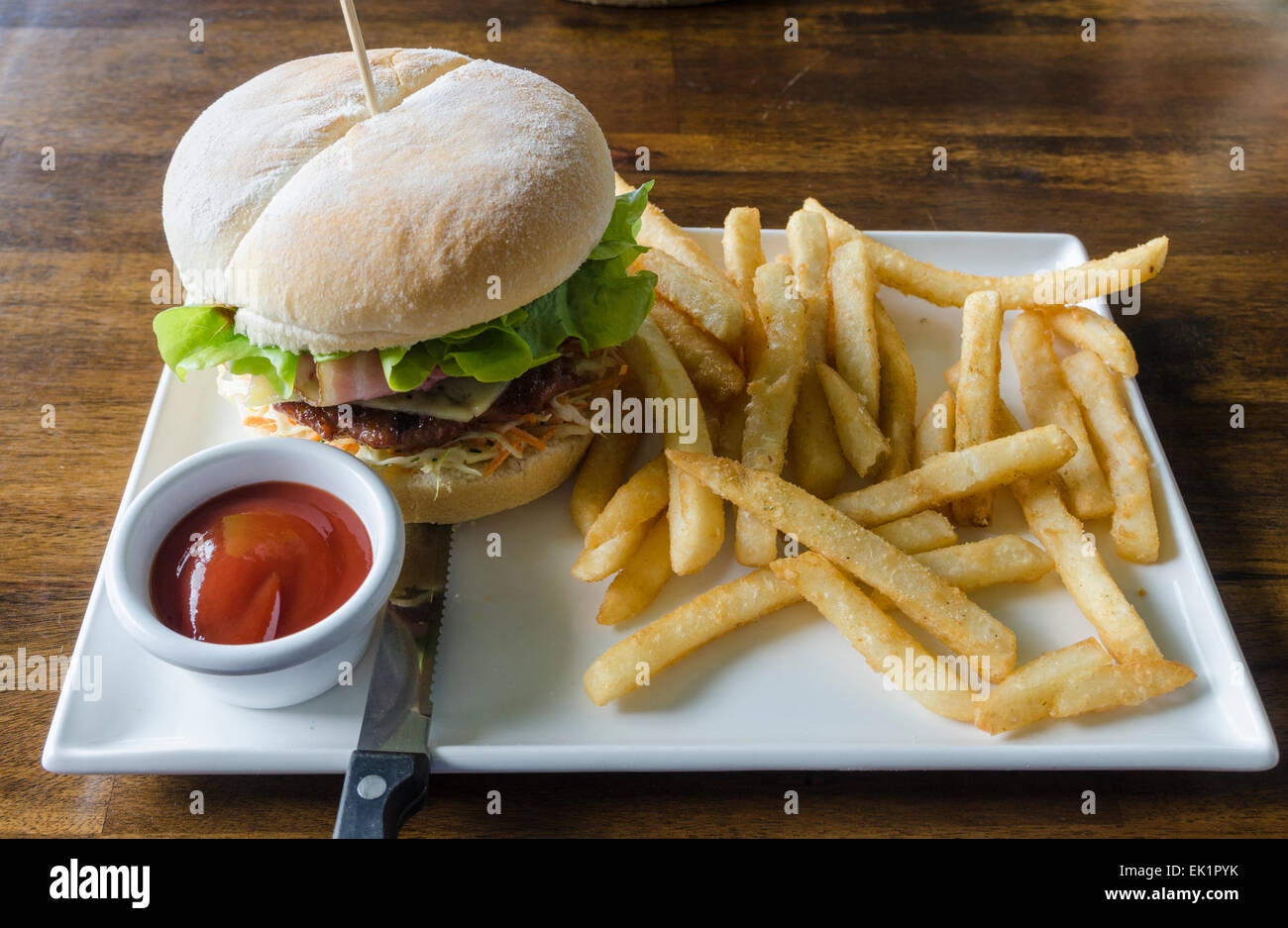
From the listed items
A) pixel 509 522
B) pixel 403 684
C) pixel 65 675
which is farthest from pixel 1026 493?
pixel 65 675

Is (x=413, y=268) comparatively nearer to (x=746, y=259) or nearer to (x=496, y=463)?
(x=496, y=463)

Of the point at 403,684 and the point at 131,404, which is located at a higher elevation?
the point at 131,404

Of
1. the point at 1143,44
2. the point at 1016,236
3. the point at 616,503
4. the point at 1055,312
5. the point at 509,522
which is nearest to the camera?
the point at 616,503

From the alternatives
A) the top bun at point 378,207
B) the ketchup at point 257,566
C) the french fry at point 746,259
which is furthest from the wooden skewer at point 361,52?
the french fry at point 746,259

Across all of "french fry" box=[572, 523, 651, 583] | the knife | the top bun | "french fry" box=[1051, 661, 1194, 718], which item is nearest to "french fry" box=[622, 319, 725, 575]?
"french fry" box=[572, 523, 651, 583]

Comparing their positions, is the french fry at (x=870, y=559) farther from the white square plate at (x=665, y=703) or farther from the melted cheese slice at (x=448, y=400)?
the melted cheese slice at (x=448, y=400)

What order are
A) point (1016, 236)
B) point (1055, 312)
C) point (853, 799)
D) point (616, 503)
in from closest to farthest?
point (853, 799)
point (616, 503)
point (1055, 312)
point (1016, 236)

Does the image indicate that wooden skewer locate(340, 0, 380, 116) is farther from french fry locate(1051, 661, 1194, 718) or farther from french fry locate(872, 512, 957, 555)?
french fry locate(1051, 661, 1194, 718)

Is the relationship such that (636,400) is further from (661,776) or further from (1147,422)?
(1147,422)
